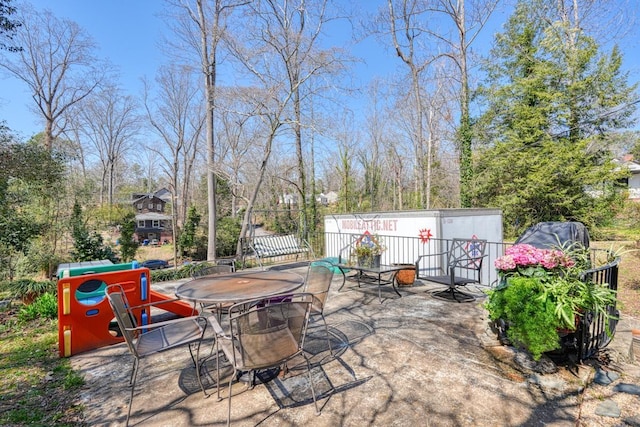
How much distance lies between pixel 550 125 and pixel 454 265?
44.1 feet

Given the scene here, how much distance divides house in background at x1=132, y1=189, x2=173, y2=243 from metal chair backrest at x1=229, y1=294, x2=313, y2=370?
24571 millimetres

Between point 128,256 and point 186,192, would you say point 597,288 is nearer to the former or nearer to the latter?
point 128,256

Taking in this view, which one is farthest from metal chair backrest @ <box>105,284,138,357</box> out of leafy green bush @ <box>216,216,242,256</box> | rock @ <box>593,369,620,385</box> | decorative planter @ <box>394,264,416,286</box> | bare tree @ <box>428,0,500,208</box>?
leafy green bush @ <box>216,216,242,256</box>

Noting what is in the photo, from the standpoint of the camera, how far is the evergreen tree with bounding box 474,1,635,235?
42.9ft

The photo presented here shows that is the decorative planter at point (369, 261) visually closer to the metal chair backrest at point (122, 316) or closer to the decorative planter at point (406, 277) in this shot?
the decorative planter at point (406, 277)

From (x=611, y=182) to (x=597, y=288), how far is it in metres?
14.2

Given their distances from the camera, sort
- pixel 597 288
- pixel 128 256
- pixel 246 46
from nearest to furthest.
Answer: pixel 597 288 → pixel 246 46 → pixel 128 256

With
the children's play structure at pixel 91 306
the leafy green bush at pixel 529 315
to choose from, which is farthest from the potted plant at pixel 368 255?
the children's play structure at pixel 91 306

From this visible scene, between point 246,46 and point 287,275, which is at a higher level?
point 246,46

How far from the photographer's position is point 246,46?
329 inches

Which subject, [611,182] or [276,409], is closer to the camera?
[276,409]

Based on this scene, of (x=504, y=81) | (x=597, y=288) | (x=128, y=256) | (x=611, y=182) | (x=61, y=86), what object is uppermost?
(x=61, y=86)

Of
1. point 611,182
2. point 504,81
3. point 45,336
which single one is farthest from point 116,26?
point 611,182

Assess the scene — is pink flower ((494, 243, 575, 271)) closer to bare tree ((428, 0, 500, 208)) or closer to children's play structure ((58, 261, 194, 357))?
children's play structure ((58, 261, 194, 357))
